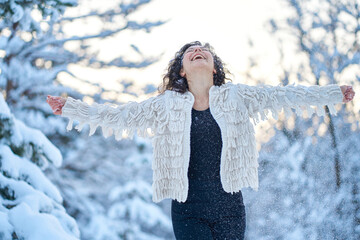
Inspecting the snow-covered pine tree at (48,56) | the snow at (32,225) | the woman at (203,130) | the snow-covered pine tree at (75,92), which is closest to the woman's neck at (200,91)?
the woman at (203,130)

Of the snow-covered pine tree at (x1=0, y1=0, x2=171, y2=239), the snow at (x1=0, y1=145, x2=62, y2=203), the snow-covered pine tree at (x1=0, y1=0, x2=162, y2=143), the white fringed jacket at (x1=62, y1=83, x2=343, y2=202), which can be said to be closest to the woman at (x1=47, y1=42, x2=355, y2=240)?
the white fringed jacket at (x1=62, y1=83, x2=343, y2=202)

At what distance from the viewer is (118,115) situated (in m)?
1.95

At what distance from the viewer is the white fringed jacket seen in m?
1.79

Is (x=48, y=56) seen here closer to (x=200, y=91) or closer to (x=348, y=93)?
(x=200, y=91)

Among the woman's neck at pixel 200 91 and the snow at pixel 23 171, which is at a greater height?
the woman's neck at pixel 200 91

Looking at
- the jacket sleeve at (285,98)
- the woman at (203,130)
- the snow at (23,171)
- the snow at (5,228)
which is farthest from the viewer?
the snow at (23,171)

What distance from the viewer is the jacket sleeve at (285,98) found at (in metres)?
1.86

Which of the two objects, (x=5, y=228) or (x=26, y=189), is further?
(x=26, y=189)

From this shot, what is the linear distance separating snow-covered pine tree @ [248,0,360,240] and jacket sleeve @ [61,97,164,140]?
4.55 meters

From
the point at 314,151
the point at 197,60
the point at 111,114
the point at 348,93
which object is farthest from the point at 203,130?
the point at 314,151

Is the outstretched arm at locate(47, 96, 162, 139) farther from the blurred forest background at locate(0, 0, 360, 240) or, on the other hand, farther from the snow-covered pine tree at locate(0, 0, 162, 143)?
the blurred forest background at locate(0, 0, 360, 240)

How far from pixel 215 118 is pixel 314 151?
4918mm

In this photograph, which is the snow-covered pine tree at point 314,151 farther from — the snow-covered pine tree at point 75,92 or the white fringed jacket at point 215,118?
the white fringed jacket at point 215,118

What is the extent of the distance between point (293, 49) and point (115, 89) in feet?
11.0
